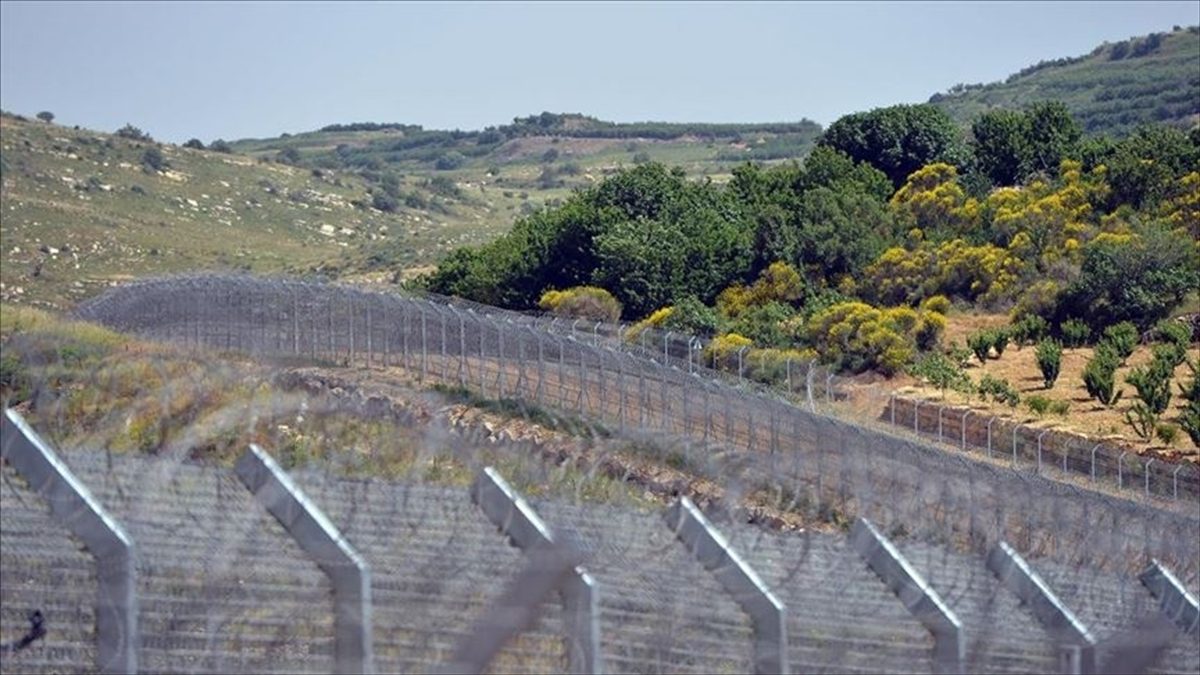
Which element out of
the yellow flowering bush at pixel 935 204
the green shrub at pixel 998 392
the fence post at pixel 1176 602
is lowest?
the green shrub at pixel 998 392

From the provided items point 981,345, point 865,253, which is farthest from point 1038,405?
point 865,253

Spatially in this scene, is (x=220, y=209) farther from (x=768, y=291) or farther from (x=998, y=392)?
(x=998, y=392)

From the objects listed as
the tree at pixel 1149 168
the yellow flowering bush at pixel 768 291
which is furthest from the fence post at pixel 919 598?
the tree at pixel 1149 168

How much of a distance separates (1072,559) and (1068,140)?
5112 centimetres

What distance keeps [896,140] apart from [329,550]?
53.6 m

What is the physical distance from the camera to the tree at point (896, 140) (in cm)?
5853

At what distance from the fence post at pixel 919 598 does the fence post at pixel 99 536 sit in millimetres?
2779

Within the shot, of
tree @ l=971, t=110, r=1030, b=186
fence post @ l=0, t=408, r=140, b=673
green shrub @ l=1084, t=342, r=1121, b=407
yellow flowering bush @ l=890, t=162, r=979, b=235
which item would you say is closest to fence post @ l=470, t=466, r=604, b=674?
fence post @ l=0, t=408, r=140, b=673

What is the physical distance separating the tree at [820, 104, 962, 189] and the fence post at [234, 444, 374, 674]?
5295 centimetres

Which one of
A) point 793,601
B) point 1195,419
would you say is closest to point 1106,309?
point 1195,419

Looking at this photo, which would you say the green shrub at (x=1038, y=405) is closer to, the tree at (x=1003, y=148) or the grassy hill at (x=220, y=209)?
A: the grassy hill at (x=220, y=209)

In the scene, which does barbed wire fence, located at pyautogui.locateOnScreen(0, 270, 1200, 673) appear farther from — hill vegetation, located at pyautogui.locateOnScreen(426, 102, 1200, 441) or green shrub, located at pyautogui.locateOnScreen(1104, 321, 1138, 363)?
green shrub, located at pyautogui.locateOnScreen(1104, 321, 1138, 363)

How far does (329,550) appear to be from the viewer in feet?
18.9

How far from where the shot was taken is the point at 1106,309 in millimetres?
42625
